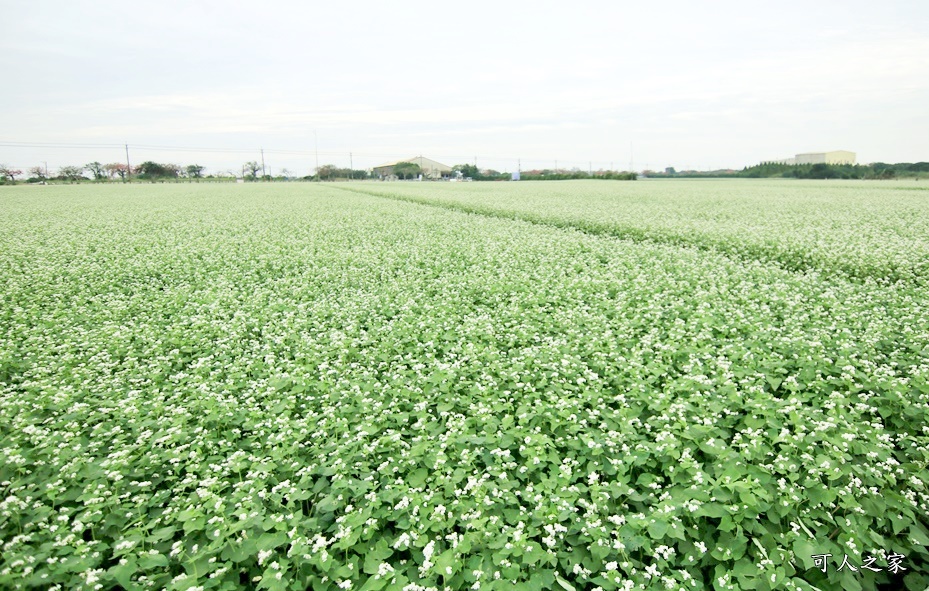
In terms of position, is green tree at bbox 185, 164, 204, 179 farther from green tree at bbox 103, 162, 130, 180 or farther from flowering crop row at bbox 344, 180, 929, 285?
flowering crop row at bbox 344, 180, 929, 285

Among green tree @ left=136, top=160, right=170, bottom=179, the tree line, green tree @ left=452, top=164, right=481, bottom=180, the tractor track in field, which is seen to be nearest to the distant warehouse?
the tree line

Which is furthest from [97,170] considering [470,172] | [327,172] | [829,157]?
[829,157]

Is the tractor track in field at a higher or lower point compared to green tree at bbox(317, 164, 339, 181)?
lower

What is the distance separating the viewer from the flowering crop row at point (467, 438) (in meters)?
3.40

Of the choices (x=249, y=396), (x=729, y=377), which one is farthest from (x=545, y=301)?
(x=249, y=396)

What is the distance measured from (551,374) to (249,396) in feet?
12.4

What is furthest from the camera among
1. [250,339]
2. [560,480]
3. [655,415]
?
[250,339]

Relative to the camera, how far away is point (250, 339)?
7797 millimetres

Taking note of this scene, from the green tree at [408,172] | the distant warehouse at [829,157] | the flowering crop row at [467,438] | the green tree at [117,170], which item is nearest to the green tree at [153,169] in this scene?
the green tree at [117,170]

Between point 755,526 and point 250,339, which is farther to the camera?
point 250,339

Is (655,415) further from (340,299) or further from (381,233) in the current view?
(381,233)

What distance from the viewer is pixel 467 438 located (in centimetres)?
459

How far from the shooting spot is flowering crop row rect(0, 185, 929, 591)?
134 inches

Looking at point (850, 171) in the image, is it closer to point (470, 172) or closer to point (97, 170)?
point (470, 172)
